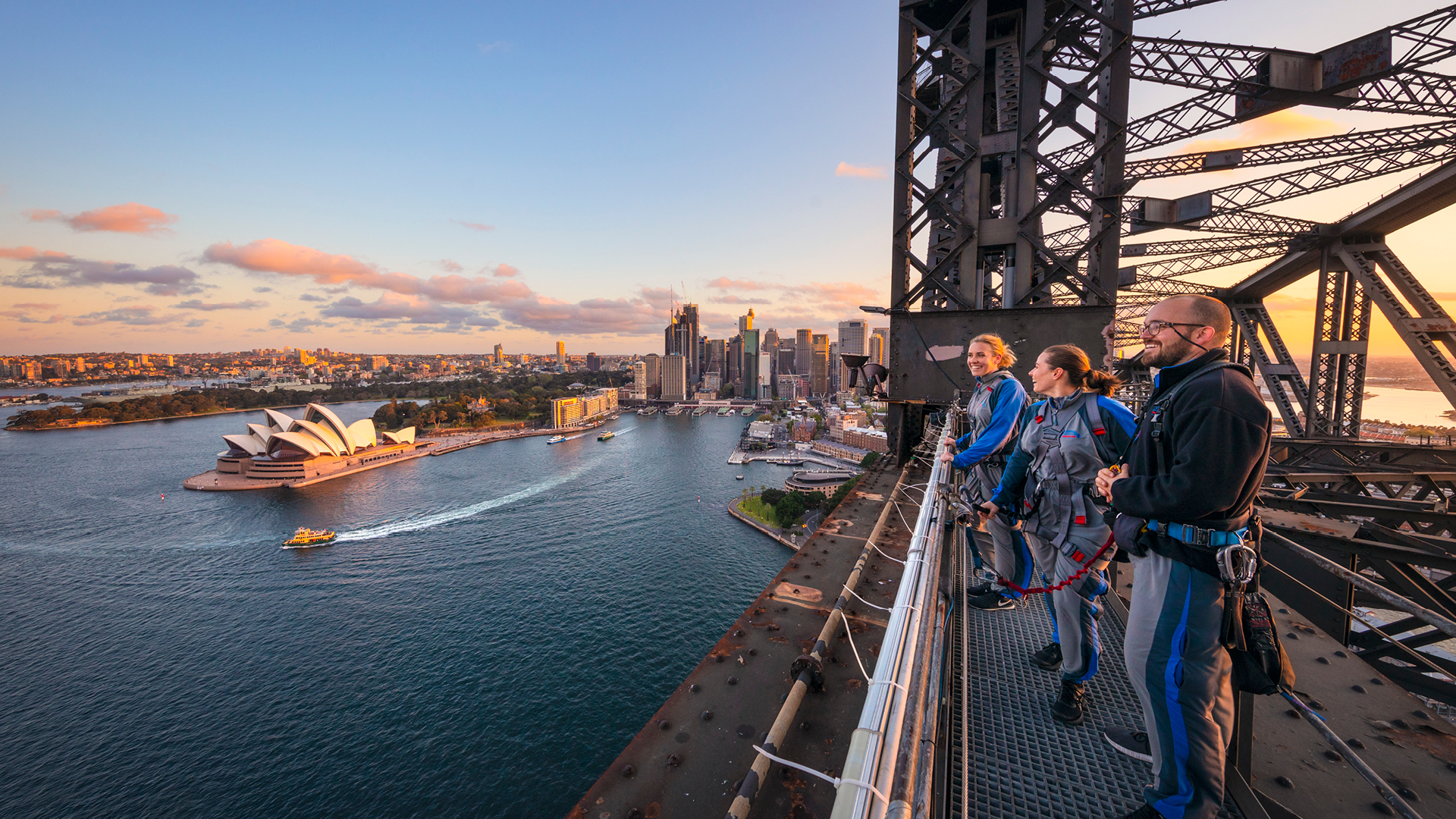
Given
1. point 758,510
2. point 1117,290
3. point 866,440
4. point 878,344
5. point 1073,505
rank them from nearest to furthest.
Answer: point 1073,505
point 1117,290
point 758,510
point 866,440
point 878,344

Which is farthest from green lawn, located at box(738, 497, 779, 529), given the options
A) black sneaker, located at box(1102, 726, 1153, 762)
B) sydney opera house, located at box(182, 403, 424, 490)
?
sydney opera house, located at box(182, 403, 424, 490)

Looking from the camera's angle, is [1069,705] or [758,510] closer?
[1069,705]

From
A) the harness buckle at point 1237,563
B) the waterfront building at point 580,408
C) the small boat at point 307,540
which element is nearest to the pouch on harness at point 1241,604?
the harness buckle at point 1237,563

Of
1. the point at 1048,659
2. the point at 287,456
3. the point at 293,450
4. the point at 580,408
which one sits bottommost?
the point at 287,456

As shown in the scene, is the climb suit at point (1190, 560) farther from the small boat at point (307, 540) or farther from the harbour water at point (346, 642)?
the small boat at point (307, 540)

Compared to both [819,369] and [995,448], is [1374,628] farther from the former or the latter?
[819,369]

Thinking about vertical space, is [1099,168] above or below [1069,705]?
above

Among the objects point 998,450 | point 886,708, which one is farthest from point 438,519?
point 886,708
